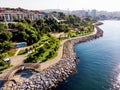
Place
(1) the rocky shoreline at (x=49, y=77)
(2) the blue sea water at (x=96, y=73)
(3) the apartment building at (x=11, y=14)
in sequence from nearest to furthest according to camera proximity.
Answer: (1) the rocky shoreline at (x=49, y=77) < (2) the blue sea water at (x=96, y=73) < (3) the apartment building at (x=11, y=14)

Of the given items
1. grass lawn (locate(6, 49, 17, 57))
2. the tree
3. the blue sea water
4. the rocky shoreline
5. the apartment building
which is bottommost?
the blue sea water

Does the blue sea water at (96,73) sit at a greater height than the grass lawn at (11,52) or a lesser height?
lesser

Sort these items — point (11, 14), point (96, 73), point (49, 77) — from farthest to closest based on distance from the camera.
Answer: point (11, 14), point (96, 73), point (49, 77)

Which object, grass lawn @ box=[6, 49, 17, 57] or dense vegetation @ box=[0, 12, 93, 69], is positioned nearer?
dense vegetation @ box=[0, 12, 93, 69]

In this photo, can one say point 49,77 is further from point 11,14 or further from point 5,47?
point 11,14

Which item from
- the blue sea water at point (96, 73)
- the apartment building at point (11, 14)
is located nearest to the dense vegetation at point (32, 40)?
the blue sea water at point (96, 73)

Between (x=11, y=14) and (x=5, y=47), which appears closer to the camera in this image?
(x=5, y=47)

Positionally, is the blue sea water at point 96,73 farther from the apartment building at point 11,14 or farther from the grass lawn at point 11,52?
the apartment building at point 11,14

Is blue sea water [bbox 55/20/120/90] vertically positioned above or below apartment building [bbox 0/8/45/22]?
below

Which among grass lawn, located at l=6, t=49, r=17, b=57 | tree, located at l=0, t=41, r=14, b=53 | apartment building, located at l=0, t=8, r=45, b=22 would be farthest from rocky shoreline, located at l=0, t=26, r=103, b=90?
apartment building, located at l=0, t=8, r=45, b=22

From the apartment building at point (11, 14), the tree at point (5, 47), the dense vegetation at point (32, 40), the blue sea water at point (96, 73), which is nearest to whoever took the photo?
the blue sea water at point (96, 73)

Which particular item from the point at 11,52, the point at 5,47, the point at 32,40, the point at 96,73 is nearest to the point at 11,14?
the point at 32,40

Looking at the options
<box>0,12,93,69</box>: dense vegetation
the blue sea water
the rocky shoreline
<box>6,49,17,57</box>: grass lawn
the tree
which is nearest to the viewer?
the rocky shoreline

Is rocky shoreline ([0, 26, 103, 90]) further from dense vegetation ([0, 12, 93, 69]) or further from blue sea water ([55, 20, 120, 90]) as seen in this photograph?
dense vegetation ([0, 12, 93, 69])
